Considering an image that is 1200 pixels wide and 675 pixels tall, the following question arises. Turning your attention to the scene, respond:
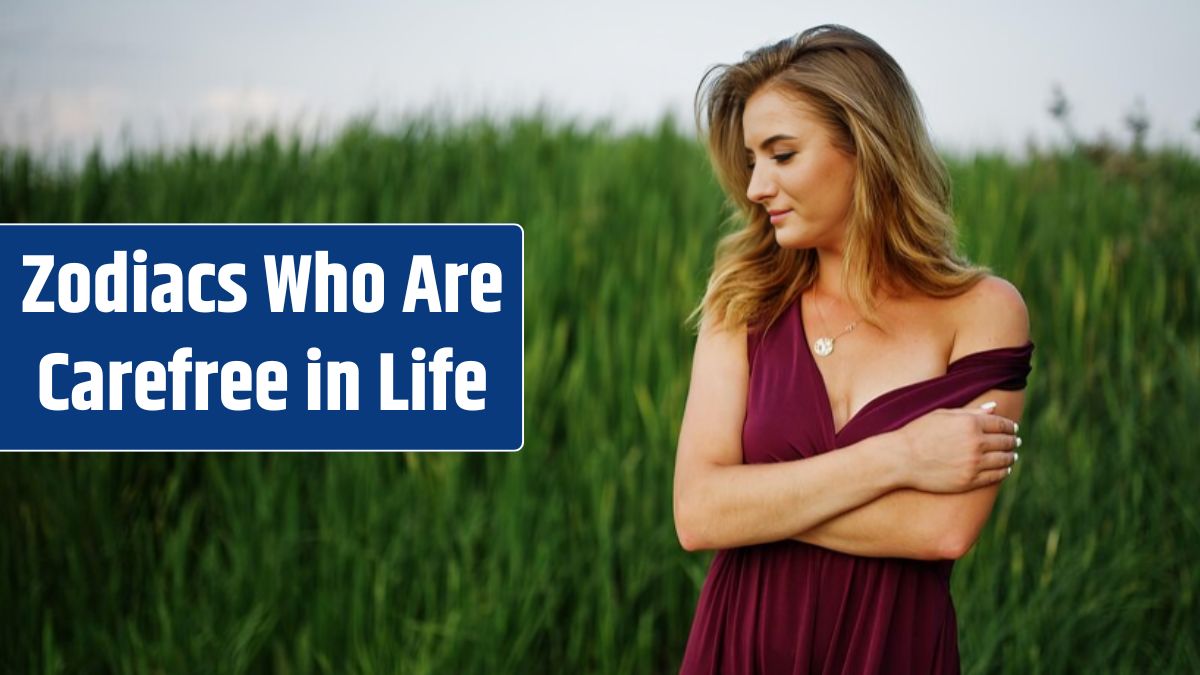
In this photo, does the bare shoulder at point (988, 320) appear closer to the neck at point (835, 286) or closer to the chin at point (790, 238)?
the neck at point (835, 286)

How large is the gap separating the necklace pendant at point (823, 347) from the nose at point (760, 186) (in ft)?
0.78

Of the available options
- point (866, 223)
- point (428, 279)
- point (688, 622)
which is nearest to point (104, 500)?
point (428, 279)

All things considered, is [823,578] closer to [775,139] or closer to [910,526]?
[910,526]

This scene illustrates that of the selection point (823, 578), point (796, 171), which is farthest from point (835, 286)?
point (823, 578)

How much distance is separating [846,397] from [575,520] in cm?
185

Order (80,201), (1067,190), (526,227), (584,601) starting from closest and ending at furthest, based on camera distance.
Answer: (584,601), (526,227), (80,201), (1067,190)

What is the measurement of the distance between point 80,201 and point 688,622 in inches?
144

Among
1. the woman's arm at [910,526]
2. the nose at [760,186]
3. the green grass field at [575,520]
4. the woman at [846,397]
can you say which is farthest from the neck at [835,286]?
the green grass field at [575,520]

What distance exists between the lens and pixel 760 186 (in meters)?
1.79

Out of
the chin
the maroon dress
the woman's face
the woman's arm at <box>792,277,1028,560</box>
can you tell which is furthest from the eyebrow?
the woman's arm at <box>792,277,1028,560</box>

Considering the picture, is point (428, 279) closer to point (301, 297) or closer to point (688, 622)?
point (301, 297)

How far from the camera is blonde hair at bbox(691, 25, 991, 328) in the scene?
177cm

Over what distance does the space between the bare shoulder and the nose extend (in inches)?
13.5

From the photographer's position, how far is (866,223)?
70.4 inches
